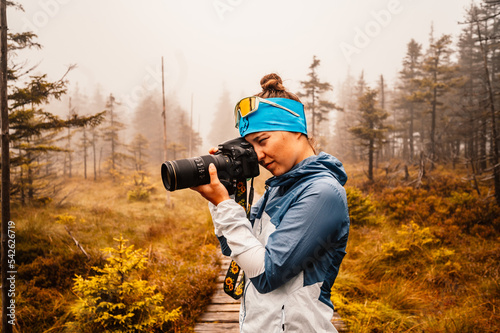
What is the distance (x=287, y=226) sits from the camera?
1.13 m

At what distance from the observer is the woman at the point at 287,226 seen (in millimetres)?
1106

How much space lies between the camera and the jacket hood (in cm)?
134

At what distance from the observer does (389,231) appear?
26.5 feet

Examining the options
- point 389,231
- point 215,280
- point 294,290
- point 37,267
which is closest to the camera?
point 294,290

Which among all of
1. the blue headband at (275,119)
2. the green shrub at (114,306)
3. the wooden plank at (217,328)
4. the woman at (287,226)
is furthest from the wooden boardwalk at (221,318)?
the blue headband at (275,119)

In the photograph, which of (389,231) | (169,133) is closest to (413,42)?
(389,231)

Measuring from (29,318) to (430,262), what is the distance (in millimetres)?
8748

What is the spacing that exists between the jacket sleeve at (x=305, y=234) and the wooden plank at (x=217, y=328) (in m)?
2.97

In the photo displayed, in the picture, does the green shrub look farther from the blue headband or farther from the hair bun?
the hair bun

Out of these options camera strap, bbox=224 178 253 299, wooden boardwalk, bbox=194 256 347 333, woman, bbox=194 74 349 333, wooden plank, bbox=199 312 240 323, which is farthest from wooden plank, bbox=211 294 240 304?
woman, bbox=194 74 349 333

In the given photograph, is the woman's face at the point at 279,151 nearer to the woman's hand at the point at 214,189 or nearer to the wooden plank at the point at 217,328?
the woman's hand at the point at 214,189

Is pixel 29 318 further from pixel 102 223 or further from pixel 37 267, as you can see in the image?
pixel 102 223

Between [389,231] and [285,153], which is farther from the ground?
[285,153]

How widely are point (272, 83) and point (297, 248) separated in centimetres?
114
